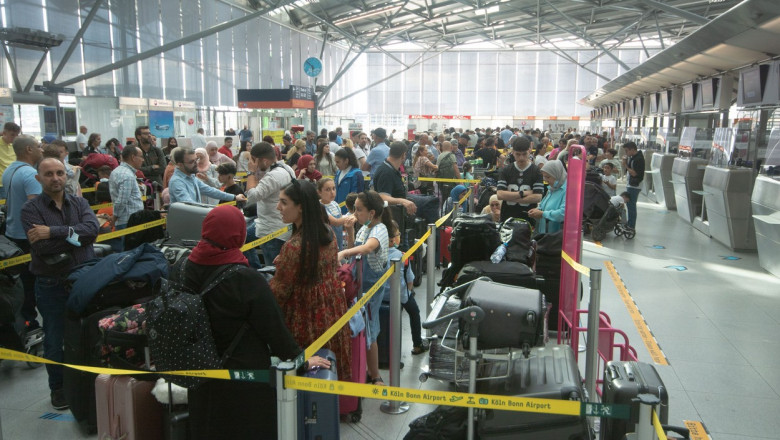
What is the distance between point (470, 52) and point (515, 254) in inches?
1682

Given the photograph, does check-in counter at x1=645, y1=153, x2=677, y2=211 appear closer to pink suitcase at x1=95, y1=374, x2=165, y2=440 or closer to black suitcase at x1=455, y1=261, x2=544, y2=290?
black suitcase at x1=455, y1=261, x2=544, y2=290

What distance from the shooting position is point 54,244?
398 centimetres

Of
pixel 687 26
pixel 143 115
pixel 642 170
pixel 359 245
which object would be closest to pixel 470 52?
pixel 687 26

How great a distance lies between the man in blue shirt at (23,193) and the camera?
16.4ft

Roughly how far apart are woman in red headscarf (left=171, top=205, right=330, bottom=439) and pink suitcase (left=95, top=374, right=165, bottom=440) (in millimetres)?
433

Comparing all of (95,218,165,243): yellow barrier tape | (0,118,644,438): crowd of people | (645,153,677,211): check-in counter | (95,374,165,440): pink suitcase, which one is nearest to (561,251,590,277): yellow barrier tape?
(0,118,644,438): crowd of people

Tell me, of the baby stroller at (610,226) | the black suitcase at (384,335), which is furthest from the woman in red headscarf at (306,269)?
the baby stroller at (610,226)

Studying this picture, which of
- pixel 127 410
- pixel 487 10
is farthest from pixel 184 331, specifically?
pixel 487 10

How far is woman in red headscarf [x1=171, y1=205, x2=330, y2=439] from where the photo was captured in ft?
8.74

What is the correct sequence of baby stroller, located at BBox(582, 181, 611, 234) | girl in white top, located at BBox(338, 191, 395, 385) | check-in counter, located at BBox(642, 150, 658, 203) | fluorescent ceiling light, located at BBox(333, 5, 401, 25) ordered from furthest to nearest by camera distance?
1. fluorescent ceiling light, located at BBox(333, 5, 401, 25)
2. check-in counter, located at BBox(642, 150, 658, 203)
3. baby stroller, located at BBox(582, 181, 611, 234)
4. girl in white top, located at BBox(338, 191, 395, 385)

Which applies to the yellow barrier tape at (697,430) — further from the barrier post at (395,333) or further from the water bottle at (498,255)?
the water bottle at (498,255)

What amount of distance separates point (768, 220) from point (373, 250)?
6383 millimetres

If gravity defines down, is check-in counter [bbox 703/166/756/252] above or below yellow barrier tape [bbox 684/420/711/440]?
above

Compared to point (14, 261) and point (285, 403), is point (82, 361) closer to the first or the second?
point (14, 261)
